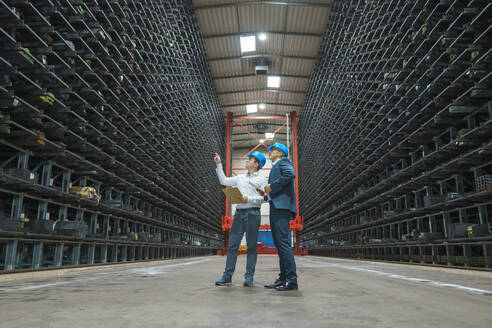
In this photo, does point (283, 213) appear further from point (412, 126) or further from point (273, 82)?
point (273, 82)

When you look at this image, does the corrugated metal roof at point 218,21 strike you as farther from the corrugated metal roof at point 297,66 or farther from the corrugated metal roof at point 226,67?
the corrugated metal roof at point 297,66

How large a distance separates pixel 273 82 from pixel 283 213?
2294 cm

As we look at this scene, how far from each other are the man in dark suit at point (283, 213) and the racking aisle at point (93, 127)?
4221 millimetres

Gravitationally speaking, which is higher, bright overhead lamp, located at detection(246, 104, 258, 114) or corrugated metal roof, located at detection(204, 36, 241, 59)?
corrugated metal roof, located at detection(204, 36, 241, 59)

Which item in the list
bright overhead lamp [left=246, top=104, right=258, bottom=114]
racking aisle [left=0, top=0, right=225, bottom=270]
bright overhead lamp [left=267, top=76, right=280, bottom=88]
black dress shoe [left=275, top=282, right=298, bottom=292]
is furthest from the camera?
bright overhead lamp [left=246, top=104, right=258, bottom=114]

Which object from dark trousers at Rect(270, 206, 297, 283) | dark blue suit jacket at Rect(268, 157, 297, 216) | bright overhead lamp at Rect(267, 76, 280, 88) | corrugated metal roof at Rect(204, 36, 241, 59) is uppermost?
corrugated metal roof at Rect(204, 36, 241, 59)

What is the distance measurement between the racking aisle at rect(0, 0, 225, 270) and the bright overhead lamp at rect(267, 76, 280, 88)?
832 cm

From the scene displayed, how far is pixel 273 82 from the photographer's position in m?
25.7

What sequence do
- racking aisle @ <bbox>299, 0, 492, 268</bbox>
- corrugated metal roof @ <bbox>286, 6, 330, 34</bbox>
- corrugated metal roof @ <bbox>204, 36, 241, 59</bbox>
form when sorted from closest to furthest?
racking aisle @ <bbox>299, 0, 492, 268</bbox> → corrugated metal roof @ <bbox>286, 6, 330, 34</bbox> → corrugated metal roof @ <bbox>204, 36, 241, 59</bbox>

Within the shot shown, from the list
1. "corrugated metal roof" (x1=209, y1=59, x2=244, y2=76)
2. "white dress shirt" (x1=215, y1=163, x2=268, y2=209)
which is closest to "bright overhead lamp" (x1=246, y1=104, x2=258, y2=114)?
"corrugated metal roof" (x1=209, y1=59, x2=244, y2=76)

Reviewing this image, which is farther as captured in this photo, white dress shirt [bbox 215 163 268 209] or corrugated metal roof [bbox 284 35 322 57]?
corrugated metal roof [bbox 284 35 322 57]

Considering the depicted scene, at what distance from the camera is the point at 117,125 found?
10242 millimetres

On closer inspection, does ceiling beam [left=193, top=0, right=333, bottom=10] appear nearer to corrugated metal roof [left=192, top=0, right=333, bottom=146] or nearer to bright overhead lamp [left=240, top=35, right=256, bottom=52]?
corrugated metal roof [left=192, top=0, right=333, bottom=146]

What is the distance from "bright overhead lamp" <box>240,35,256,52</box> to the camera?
68.9ft
